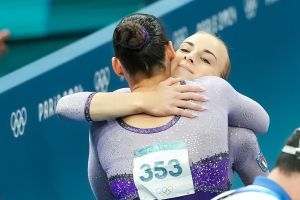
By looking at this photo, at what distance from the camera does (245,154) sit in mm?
2828

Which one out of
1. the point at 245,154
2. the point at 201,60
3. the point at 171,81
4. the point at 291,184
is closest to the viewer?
the point at 291,184

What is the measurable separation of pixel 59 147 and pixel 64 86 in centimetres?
24

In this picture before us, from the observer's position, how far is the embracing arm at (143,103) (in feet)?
8.77

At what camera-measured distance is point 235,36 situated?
183 inches

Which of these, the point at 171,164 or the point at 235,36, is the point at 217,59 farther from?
the point at 235,36

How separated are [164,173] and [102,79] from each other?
1915 mm

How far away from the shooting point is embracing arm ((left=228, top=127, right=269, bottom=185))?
9.16 feet

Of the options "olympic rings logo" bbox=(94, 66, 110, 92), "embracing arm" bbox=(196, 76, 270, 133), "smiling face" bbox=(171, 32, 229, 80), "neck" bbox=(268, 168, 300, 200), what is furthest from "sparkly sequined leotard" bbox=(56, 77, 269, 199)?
"olympic rings logo" bbox=(94, 66, 110, 92)

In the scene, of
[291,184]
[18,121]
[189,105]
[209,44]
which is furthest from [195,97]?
[18,121]

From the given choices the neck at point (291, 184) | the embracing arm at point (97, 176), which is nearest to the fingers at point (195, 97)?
the embracing arm at point (97, 176)

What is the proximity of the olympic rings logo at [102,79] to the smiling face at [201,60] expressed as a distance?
154 cm

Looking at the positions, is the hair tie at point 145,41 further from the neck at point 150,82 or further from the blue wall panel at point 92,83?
the blue wall panel at point 92,83

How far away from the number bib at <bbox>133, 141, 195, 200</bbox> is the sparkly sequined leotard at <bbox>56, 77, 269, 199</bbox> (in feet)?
0.04

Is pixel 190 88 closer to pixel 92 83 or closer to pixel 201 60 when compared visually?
pixel 201 60
